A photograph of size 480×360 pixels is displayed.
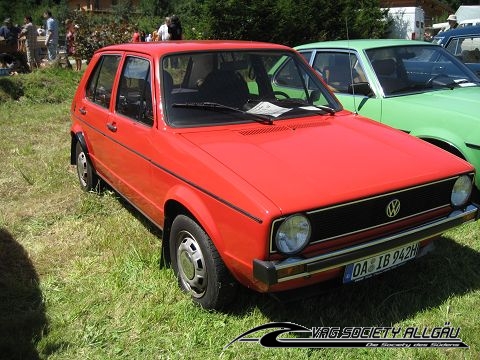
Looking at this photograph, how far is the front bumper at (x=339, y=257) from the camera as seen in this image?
2555 mm

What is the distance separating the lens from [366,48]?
18.0 feet

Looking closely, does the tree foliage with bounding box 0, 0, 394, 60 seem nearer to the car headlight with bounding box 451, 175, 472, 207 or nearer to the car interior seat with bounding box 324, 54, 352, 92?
the car interior seat with bounding box 324, 54, 352, 92

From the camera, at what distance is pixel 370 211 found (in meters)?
2.82

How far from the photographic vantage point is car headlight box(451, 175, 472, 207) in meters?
3.22

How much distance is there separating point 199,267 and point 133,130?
4.31 ft

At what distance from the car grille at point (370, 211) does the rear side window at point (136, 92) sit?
5.25 ft

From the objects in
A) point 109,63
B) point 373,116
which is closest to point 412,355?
point 373,116

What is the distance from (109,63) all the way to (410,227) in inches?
127

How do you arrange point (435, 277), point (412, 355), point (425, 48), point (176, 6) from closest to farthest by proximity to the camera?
point (412, 355), point (435, 277), point (425, 48), point (176, 6)

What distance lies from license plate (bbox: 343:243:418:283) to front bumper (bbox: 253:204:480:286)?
0.09 m

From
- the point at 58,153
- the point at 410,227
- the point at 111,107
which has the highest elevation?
the point at 111,107

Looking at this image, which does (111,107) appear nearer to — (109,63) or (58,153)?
(109,63)

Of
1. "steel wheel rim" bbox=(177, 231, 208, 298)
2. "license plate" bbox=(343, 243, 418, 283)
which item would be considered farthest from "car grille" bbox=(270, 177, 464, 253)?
"steel wheel rim" bbox=(177, 231, 208, 298)

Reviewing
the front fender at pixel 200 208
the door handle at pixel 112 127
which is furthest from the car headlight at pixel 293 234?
the door handle at pixel 112 127
